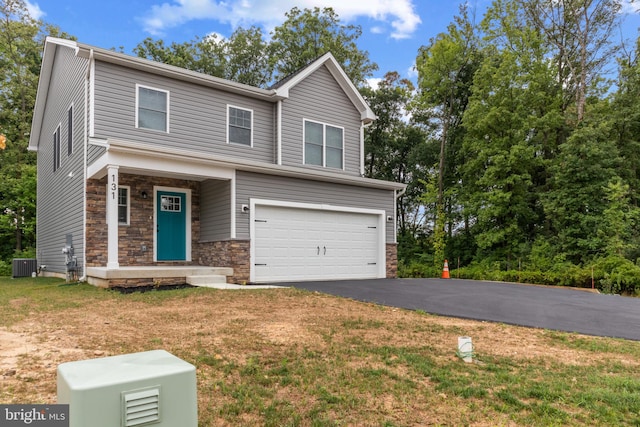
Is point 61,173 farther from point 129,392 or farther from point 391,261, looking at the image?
point 129,392

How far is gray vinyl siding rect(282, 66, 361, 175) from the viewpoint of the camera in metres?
13.3

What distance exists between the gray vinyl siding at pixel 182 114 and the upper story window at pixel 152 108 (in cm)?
11

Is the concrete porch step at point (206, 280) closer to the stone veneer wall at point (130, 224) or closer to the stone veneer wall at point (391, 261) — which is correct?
the stone veneer wall at point (130, 224)

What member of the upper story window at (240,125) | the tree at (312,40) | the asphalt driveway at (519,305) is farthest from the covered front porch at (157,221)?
the tree at (312,40)

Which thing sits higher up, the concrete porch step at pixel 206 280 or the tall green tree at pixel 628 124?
the tall green tree at pixel 628 124

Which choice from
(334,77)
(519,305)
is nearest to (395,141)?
(334,77)

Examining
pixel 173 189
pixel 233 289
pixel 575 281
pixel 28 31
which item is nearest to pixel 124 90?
pixel 173 189

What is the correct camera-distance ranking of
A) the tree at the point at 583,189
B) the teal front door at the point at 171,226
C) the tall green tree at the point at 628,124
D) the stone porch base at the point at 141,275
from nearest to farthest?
the stone porch base at the point at 141,275 < the teal front door at the point at 171,226 < the tree at the point at 583,189 < the tall green tree at the point at 628,124

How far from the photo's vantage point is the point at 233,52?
22906 millimetres

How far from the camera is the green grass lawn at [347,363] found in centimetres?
295

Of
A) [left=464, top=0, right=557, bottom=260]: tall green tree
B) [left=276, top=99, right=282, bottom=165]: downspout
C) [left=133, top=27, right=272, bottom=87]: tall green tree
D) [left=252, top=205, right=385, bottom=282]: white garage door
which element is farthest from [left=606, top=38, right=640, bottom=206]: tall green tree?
[left=133, top=27, right=272, bottom=87]: tall green tree

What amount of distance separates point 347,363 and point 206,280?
20.6 feet

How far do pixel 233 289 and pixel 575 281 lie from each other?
385 inches

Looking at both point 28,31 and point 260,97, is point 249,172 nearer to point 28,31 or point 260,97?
point 260,97
